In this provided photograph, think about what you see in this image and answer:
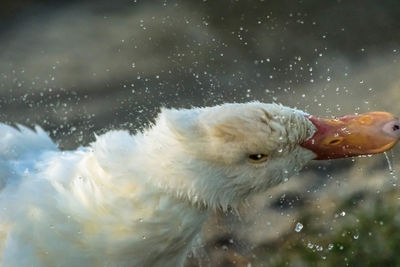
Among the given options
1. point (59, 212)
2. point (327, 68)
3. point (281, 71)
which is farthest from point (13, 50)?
point (59, 212)

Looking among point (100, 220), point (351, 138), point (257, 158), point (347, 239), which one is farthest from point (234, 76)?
point (100, 220)

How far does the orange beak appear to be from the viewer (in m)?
2.70

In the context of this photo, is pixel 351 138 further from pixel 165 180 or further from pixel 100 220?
pixel 100 220

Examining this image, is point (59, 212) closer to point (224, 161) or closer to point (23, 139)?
point (224, 161)

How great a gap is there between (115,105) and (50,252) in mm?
2518

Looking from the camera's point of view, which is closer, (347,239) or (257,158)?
(257,158)

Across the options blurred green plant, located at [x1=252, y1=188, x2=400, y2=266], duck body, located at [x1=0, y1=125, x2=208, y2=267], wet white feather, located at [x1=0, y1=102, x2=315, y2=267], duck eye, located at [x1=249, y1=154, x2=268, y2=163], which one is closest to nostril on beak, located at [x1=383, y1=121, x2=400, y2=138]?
wet white feather, located at [x1=0, y1=102, x2=315, y2=267]

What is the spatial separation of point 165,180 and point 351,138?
758mm

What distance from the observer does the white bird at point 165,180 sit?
8.30 feet

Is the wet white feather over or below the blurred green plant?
below

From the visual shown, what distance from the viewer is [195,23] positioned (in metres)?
5.34

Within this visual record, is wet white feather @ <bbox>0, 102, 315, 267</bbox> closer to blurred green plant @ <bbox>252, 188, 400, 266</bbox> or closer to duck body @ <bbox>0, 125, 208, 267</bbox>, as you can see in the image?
duck body @ <bbox>0, 125, 208, 267</bbox>

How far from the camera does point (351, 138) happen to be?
271cm

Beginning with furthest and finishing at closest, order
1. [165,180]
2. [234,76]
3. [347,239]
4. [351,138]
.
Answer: [234,76] → [347,239] → [351,138] → [165,180]
